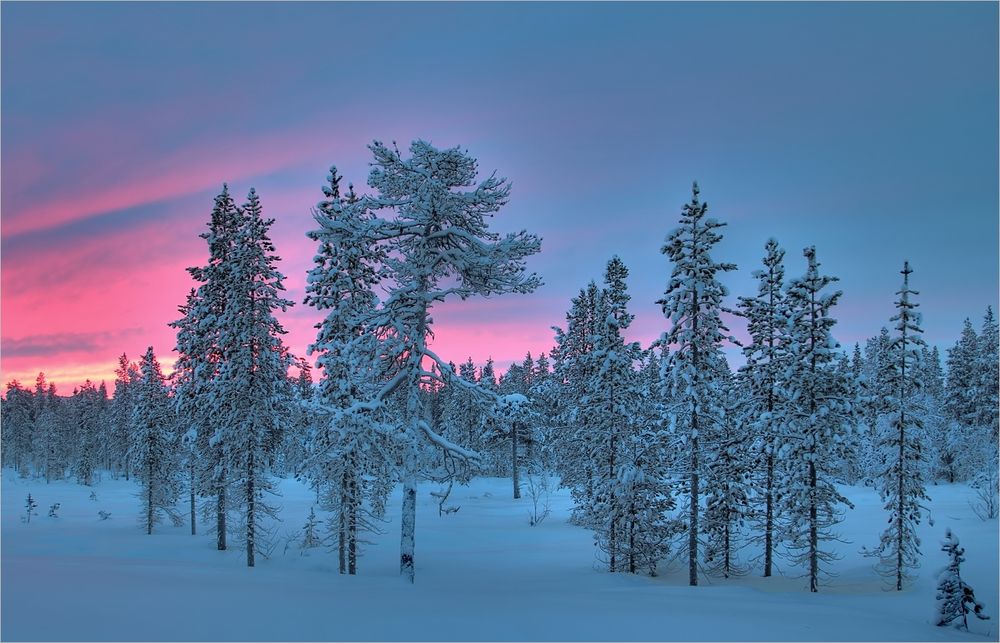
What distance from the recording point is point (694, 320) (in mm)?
22750

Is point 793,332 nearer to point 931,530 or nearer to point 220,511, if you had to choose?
point 931,530

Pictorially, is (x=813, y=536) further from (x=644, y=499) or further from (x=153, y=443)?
(x=153, y=443)

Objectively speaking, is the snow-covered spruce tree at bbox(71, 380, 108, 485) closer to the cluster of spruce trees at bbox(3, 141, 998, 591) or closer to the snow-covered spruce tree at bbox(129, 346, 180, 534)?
the snow-covered spruce tree at bbox(129, 346, 180, 534)

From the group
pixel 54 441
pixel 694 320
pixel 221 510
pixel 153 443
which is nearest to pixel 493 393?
pixel 694 320

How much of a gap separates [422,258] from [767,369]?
17.6m

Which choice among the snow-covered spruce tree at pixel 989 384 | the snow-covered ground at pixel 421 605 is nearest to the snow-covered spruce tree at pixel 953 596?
the snow-covered ground at pixel 421 605

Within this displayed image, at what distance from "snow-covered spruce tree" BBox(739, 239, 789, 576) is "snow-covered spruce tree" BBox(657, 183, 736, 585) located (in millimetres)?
3222

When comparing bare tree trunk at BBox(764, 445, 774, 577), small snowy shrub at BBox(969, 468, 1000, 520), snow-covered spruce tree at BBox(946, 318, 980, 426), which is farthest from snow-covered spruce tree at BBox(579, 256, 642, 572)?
snow-covered spruce tree at BBox(946, 318, 980, 426)

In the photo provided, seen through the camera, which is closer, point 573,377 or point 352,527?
point 352,527

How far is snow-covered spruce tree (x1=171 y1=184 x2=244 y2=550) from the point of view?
27.6 metres

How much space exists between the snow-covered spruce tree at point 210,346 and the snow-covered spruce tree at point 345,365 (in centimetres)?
742

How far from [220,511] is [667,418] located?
24.0 m

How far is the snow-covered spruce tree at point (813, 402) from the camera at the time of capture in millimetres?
23594

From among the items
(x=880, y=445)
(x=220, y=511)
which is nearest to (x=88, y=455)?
(x=220, y=511)
